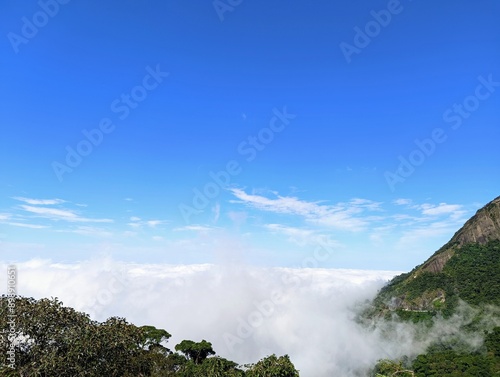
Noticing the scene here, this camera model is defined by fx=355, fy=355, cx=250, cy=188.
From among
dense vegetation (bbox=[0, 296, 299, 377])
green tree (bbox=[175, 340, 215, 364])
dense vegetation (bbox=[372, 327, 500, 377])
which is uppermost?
dense vegetation (bbox=[0, 296, 299, 377])

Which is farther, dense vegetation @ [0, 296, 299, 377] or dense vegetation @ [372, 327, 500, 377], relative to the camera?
dense vegetation @ [372, 327, 500, 377]

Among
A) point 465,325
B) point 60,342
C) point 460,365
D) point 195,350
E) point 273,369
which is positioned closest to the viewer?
point 60,342

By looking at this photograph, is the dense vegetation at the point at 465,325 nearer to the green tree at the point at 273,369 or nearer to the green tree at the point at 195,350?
the green tree at the point at 195,350

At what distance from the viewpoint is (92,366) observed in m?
25.7

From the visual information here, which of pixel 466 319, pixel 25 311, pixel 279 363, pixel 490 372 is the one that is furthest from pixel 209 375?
pixel 466 319

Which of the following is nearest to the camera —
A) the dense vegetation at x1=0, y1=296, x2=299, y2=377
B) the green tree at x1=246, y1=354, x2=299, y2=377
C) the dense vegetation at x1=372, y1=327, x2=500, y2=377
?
the dense vegetation at x1=0, y1=296, x2=299, y2=377

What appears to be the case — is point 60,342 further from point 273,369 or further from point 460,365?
point 460,365

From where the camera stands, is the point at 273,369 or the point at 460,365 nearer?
the point at 273,369

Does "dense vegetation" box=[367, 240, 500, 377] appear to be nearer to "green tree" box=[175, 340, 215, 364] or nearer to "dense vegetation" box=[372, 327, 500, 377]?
"dense vegetation" box=[372, 327, 500, 377]

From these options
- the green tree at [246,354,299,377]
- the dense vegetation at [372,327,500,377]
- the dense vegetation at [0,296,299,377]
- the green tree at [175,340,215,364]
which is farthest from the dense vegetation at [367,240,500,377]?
the dense vegetation at [0,296,299,377]

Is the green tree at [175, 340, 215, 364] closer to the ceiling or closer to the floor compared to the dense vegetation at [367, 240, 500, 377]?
closer to the ceiling

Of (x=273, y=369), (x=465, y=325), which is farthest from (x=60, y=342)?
(x=465, y=325)

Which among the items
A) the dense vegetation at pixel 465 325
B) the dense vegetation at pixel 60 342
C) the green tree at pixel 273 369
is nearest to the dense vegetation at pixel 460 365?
the dense vegetation at pixel 465 325

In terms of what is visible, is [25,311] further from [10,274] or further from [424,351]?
[424,351]
